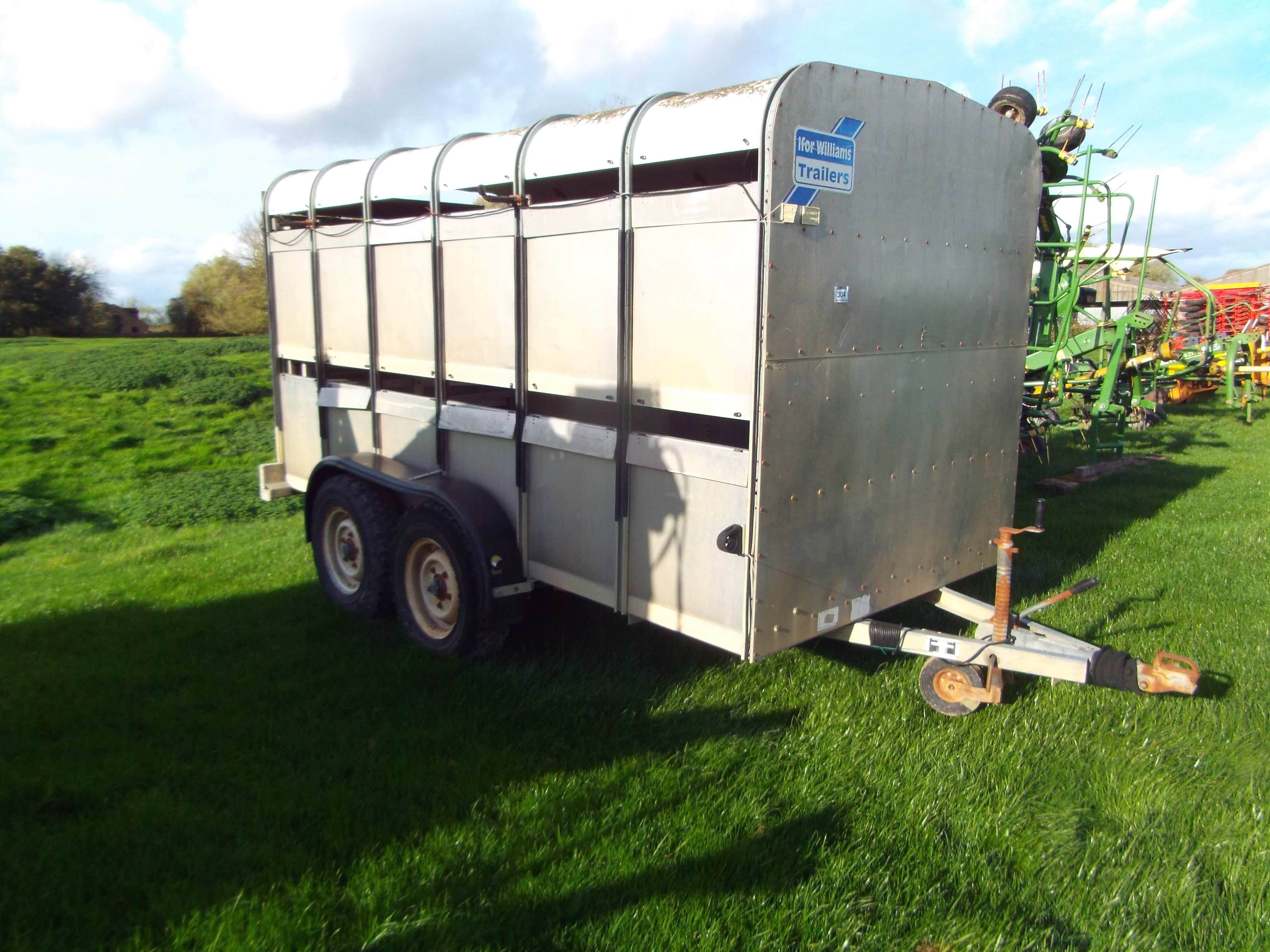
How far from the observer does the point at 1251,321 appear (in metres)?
17.7

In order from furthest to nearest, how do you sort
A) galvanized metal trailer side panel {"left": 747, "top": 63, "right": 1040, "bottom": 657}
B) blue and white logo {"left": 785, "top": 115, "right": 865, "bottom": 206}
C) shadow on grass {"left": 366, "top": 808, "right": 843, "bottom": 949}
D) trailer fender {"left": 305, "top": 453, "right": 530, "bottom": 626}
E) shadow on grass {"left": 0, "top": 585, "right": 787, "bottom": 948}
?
trailer fender {"left": 305, "top": 453, "right": 530, "bottom": 626}
galvanized metal trailer side panel {"left": 747, "top": 63, "right": 1040, "bottom": 657}
blue and white logo {"left": 785, "top": 115, "right": 865, "bottom": 206}
shadow on grass {"left": 0, "top": 585, "right": 787, "bottom": 948}
shadow on grass {"left": 366, "top": 808, "right": 843, "bottom": 949}

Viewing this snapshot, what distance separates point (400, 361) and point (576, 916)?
152 inches

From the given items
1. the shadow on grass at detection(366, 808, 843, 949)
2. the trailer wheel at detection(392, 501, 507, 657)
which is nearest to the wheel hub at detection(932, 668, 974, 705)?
the shadow on grass at detection(366, 808, 843, 949)

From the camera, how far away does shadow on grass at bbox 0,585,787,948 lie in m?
3.26

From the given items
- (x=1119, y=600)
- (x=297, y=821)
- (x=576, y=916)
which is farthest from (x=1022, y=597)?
(x=297, y=821)

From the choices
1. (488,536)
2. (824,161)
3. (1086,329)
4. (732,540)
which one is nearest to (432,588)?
(488,536)

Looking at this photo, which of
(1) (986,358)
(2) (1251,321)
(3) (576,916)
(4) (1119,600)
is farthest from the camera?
(2) (1251,321)

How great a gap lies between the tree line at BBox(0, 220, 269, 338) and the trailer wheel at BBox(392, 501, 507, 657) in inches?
795

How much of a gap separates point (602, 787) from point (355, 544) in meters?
3.21

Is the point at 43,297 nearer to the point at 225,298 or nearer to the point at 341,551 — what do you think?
the point at 225,298

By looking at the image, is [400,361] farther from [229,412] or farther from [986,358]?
[229,412]

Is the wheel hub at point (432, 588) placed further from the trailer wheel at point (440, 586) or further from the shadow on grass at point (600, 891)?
the shadow on grass at point (600, 891)

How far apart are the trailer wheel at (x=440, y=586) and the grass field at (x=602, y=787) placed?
16 centimetres

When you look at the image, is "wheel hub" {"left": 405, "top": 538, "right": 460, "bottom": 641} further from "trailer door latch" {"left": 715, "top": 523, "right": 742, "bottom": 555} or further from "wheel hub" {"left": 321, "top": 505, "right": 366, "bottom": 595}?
"trailer door latch" {"left": 715, "top": 523, "right": 742, "bottom": 555}
